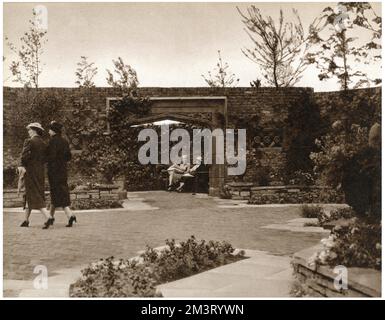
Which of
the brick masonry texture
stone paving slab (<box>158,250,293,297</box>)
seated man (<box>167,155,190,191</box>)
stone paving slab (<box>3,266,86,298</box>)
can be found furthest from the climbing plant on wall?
stone paving slab (<box>3,266,86,298</box>)

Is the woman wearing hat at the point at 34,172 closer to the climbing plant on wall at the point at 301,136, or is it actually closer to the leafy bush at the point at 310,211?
the leafy bush at the point at 310,211

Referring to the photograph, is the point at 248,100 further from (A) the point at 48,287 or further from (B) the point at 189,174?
(A) the point at 48,287

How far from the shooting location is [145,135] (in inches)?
345

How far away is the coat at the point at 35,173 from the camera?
6395mm

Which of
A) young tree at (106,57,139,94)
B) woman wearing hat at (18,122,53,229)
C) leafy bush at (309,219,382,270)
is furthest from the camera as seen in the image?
woman wearing hat at (18,122,53,229)

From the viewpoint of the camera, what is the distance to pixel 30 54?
5844 mm

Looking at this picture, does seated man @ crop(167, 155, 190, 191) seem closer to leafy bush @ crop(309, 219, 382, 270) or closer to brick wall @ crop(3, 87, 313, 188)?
brick wall @ crop(3, 87, 313, 188)

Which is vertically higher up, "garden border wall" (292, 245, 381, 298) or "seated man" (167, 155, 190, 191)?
"seated man" (167, 155, 190, 191)

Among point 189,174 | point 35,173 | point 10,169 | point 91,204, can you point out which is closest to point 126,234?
point 35,173

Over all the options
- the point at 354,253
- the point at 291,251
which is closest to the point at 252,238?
the point at 291,251

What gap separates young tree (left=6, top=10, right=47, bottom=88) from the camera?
5250 millimetres

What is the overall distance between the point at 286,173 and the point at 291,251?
11.0 ft

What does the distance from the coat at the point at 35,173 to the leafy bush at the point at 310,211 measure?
12.6 ft

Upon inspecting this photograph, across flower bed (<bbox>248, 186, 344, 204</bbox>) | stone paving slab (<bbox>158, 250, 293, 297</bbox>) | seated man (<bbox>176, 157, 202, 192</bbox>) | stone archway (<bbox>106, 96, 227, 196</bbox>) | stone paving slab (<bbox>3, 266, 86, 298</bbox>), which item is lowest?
stone paving slab (<bbox>3, 266, 86, 298</bbox>)
